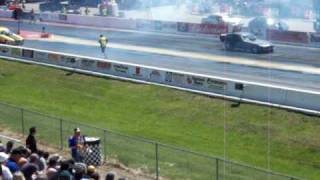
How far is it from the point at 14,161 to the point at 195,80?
17918 mm

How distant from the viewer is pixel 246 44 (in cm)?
4481

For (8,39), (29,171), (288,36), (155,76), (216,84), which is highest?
(29,171)

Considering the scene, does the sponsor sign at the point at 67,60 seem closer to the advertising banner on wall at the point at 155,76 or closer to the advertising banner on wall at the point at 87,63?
the advertising banner on wall at the point at 87,63

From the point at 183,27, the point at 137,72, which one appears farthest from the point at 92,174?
the point at 183,27

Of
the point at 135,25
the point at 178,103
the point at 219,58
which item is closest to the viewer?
the point at 178,103

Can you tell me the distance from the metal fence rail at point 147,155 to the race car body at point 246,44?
21.7 m

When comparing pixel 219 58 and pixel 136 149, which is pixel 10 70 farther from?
pixel 136 149

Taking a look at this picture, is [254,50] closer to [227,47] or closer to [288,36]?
[227,47]

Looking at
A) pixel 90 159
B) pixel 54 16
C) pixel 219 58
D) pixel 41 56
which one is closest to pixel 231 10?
pixel 54 16

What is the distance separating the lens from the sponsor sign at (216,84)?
29952 mm

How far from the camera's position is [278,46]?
4775cm

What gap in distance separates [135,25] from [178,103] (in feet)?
100

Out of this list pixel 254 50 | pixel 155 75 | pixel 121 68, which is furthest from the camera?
pixel 254 50

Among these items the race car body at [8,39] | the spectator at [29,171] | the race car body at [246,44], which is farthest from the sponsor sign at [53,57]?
the spectator at [29,171]
